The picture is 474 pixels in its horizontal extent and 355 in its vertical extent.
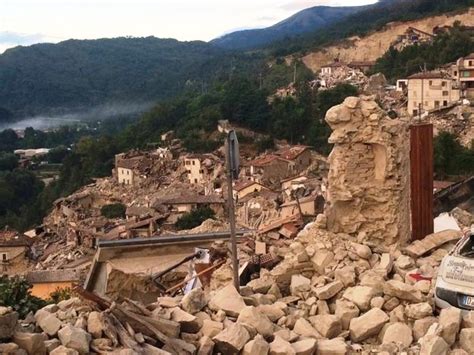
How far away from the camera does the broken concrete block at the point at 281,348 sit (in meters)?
4.83

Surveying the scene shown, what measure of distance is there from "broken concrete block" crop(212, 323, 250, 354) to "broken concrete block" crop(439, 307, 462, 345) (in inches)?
62.3

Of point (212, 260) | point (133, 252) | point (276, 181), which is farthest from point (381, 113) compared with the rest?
point (276, 181)

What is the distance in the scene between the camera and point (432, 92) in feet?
143

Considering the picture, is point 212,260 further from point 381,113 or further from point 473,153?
point 473,153

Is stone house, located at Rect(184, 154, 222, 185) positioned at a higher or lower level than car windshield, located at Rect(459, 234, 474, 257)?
lower

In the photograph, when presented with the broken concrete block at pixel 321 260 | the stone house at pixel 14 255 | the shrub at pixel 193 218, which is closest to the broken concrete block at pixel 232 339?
the broken concrete block at pixel 321 260

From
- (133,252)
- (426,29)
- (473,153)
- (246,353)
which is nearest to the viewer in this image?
(246,353)

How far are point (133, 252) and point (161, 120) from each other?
5811 cm

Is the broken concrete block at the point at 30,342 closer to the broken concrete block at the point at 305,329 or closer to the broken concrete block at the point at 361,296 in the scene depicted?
the broken concrete block at the point at 305,329

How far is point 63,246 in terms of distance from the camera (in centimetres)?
3353

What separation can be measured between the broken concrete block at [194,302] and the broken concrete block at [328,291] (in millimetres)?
1175

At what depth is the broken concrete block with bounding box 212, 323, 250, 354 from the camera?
15.9ft

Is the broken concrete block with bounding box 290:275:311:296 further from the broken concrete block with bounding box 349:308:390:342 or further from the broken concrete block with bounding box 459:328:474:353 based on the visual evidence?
the broken concrete block with bounding box 459:328:474:353

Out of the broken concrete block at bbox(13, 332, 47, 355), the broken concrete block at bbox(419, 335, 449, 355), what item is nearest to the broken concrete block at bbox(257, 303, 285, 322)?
the broken concrete block at bbox(419, 335, 449, 355)
